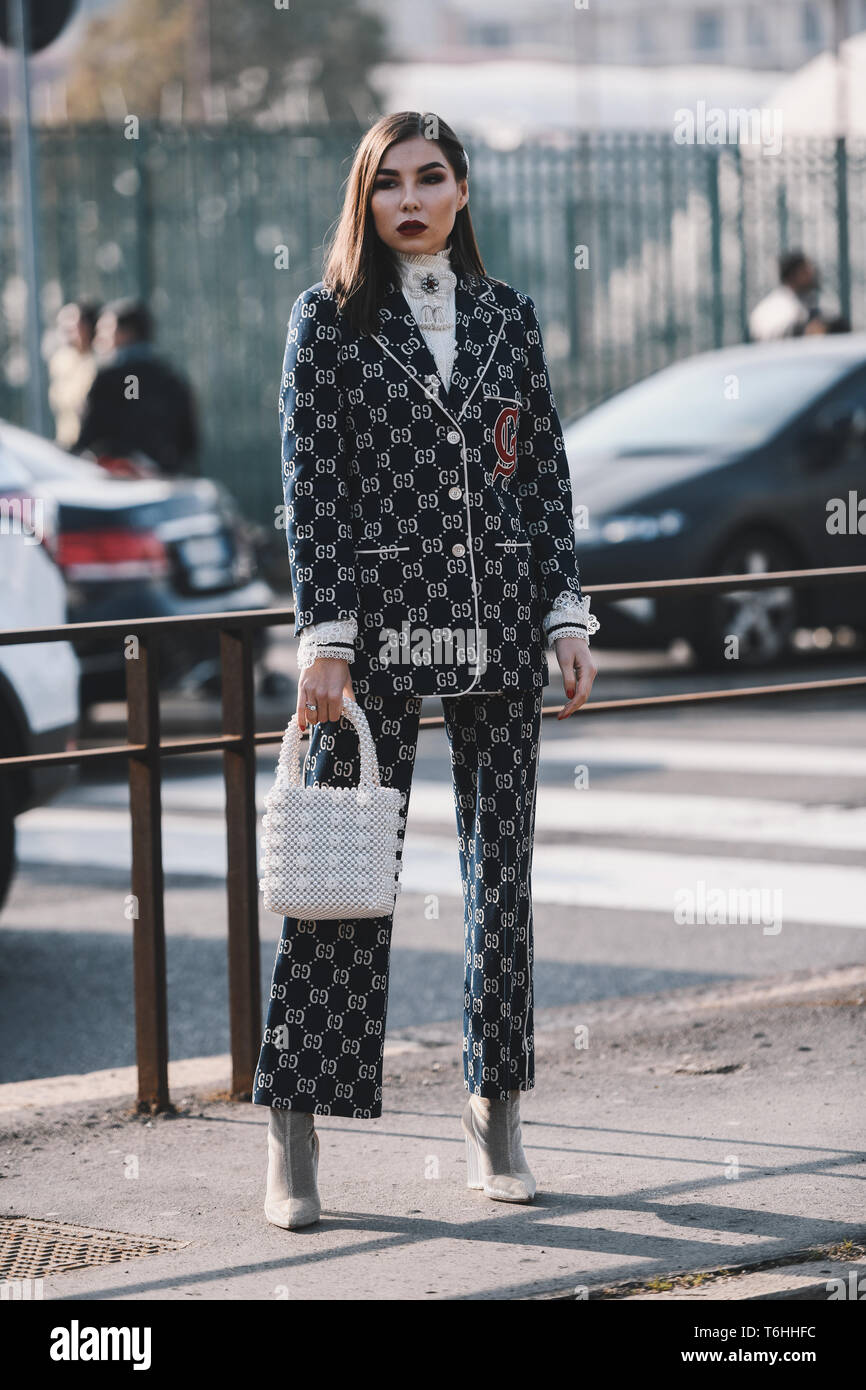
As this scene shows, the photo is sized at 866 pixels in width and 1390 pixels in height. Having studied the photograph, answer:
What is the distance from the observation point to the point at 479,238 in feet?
62.4

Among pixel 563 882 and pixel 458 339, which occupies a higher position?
pixel 458 339

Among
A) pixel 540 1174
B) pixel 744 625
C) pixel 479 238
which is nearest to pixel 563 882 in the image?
pixel 540 1174

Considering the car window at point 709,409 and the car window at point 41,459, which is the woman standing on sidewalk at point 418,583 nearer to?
the car window at point 41,459

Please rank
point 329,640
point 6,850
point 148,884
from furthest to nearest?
1. point 6,850
2. point 148,884
3. point 329,640

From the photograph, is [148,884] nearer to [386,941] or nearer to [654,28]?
[386,941]

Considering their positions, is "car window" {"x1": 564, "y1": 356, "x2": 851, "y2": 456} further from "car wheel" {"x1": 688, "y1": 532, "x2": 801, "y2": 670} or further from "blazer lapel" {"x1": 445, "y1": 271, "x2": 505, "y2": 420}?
"blazer lapel" {"x1": 445, "y1": 271, "x2": 505, "y2": 420}

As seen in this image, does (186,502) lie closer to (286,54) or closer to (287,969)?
(287,969)

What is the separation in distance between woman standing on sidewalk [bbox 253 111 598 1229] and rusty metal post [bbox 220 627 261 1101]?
0.89 metres

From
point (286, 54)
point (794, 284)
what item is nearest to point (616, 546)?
point (794, 284)

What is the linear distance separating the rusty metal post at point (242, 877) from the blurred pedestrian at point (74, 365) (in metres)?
9.17

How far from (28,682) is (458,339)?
3.17 meters

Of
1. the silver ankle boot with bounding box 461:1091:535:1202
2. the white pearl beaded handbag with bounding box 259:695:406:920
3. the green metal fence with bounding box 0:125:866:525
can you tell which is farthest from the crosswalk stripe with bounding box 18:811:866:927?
the green metal fence with bounding box 0:125:866:525

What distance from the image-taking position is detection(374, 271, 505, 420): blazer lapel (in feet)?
13.9

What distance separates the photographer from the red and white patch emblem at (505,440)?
14.1 feet
